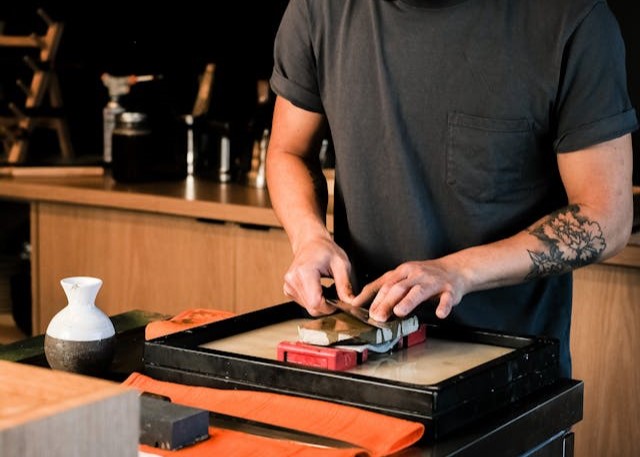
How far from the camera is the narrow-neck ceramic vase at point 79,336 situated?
→ 1.56 metres

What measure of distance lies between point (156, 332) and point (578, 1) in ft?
2.64

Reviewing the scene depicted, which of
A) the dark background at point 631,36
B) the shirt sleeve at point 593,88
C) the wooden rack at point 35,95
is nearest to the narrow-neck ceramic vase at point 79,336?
the shirt sleeve at point 593,88

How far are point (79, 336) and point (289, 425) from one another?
38cm

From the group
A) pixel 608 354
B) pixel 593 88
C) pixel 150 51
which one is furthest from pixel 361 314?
pixel 150 51

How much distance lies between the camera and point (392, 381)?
4.36 feet

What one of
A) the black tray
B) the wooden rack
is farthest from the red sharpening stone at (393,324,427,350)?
the wooden rack

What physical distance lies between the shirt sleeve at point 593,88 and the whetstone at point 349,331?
0.43 meters

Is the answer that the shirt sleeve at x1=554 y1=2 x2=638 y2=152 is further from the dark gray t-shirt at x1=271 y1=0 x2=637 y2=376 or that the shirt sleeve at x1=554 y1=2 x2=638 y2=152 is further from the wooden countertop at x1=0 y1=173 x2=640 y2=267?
the wooden countertop at x1=0 y1=173 x2=640 y2=267

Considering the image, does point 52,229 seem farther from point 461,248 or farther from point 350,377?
point 350,377

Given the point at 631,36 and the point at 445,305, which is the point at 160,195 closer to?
the point at 631,36

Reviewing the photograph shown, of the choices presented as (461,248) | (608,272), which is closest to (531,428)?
(461,248)

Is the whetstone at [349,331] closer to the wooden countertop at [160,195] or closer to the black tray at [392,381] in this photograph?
the black tray at [392,381]

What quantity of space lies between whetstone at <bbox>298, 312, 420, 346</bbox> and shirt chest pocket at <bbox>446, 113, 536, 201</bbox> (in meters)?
0.38

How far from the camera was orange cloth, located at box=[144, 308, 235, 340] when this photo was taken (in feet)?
5.79
